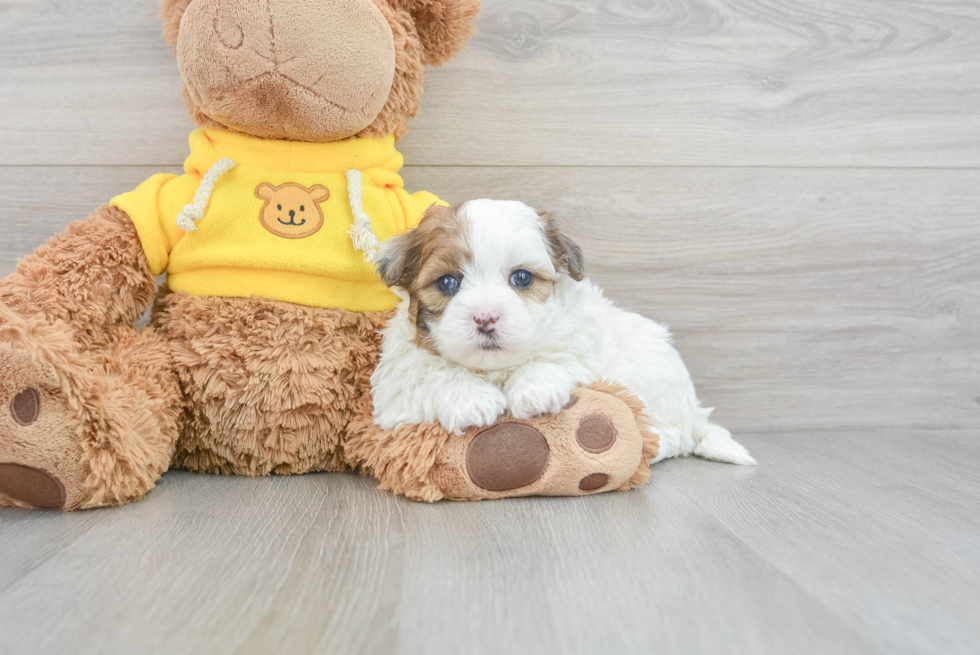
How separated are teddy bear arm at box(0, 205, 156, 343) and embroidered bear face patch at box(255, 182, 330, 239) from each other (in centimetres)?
21

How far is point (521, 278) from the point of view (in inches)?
37.6

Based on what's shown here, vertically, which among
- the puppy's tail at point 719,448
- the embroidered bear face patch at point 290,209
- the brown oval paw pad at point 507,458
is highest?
the embroidered bear face patch at point 290,209

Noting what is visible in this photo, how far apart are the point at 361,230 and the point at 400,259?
0.35 feet

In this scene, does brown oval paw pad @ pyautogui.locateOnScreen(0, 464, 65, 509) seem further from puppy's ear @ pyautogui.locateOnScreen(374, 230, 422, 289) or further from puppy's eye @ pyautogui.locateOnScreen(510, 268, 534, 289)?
puppy's eye @ pyautogui.locateOnScreen(510, 268, 534, 289)

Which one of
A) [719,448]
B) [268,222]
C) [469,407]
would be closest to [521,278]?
[469,407]

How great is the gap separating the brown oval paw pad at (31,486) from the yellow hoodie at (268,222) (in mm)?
341

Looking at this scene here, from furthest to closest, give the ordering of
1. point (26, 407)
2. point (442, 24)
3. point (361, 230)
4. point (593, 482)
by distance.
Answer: point (442, 24), point (361, 230), point (593, 482), point (26, 407)

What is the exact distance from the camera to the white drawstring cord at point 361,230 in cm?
103

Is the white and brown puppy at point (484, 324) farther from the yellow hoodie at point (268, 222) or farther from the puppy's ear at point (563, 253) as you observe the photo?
the yellow hoodie at point (268, 222)

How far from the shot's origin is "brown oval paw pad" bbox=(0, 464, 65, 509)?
829mm

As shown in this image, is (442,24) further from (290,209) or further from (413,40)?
(290,209)

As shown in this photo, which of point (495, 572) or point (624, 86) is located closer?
point (495, 572)

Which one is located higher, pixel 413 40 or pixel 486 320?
pixel 413 40

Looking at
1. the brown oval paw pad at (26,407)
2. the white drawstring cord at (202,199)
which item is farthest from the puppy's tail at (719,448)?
the brown oval paw pad at (26,407)
